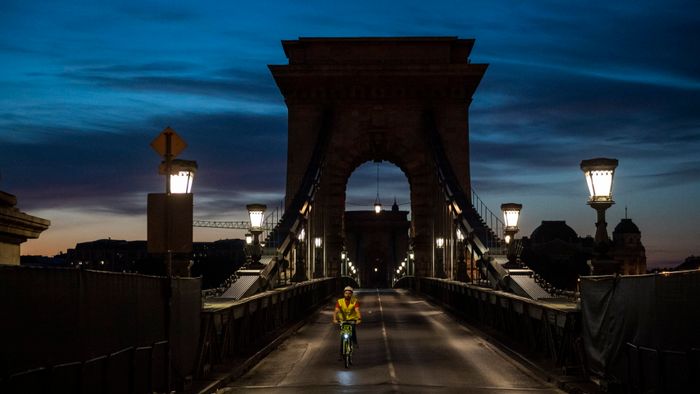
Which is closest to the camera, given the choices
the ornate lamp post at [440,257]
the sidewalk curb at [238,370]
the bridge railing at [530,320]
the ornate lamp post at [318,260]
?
the sidewalk curb at [238,370]

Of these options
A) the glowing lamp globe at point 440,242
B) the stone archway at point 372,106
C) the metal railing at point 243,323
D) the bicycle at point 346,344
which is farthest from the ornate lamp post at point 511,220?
the stone archway at point 372,106

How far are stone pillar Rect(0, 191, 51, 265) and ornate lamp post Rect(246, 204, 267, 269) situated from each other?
66.1ft

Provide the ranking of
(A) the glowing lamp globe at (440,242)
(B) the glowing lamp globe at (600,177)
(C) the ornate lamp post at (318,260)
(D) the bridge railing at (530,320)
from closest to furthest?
(D) the bridge railing at (530,320) < (B) the glowing lamp globe at (600,177) < (C) the ornate lamp post at (318,260) < (A) the glowing lamp globe at (440,242)

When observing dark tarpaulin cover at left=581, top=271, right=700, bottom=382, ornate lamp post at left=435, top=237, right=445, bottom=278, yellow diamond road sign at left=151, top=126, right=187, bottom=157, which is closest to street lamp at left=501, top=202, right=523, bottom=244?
dark tarpaulin cover at left=581, top=271, right=700, bottom=382

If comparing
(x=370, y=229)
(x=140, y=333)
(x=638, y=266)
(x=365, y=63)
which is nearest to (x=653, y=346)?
(x=140, y=333)

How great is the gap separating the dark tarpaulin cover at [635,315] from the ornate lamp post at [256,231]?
1722cm

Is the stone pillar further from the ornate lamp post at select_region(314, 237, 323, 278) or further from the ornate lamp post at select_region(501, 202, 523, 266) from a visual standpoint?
the ornate lamp post at select_region(314, 237, 323, 278)

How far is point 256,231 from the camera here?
32719 mm

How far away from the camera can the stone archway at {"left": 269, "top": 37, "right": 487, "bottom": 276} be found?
245ft

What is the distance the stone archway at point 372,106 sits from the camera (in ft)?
245

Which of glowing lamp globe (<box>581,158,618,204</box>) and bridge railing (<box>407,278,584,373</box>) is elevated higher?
glowing lamp globe (<box>581,158,618,204</box>)

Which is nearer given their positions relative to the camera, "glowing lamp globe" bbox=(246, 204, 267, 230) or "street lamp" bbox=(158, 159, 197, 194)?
"street lamp" bbox=(158, 159, 197, 194)

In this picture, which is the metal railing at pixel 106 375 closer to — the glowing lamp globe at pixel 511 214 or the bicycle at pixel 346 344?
the bicycle at pixel 346 344

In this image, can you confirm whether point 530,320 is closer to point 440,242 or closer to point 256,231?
point 256,231
